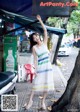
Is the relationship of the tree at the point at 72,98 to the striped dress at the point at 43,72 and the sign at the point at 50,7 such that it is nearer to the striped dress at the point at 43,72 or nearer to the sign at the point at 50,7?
the striped dress at the point at 43,72

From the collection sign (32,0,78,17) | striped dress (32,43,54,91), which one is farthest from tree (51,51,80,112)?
sign (32,0,78,17)

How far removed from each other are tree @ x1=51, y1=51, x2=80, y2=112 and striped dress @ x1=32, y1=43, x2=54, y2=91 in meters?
0.48

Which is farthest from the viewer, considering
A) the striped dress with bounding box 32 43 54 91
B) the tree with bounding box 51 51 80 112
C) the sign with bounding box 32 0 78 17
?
the sign with bounding box 32 0 78 17

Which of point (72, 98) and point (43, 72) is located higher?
point (43, 72)

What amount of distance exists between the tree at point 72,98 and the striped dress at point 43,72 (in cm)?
48

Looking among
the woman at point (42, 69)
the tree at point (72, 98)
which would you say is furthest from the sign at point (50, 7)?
the tree at point (72, 98)

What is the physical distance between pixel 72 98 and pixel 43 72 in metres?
0.90

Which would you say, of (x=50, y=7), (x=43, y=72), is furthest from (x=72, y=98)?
(x=50, y=7)

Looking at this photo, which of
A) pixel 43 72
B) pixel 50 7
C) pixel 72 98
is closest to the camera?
pixel 72 98

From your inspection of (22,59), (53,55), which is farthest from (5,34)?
(53,55)

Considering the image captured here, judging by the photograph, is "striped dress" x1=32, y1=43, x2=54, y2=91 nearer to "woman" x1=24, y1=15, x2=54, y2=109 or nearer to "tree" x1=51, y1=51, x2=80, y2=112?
"woman" x1=24, y1=15, x2=54, y2=109

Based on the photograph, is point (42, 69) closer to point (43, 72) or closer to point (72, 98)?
point (43, 72)

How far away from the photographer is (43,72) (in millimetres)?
6969

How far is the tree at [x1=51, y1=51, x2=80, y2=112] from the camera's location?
637 cm
